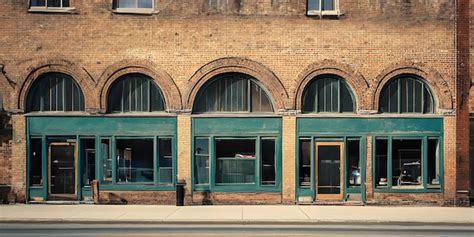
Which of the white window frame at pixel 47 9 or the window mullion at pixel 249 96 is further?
the window mullion at pixel 249 96

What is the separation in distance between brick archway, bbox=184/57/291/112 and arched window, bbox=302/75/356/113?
0.96m

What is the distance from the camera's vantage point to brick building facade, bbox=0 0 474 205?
21.9 meters

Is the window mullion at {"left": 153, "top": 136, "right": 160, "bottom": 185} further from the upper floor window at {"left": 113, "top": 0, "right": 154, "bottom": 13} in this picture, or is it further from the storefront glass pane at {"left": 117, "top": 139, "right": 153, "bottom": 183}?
the upper floor window at {"left": 113, "top": 0, "right": 154, "bottom": 13}

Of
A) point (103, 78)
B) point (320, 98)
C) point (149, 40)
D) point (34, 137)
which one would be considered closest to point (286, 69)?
point (320, 98)

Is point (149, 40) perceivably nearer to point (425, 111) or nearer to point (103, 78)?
point (103, 78)

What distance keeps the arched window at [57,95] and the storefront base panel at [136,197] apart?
3526 millimetres

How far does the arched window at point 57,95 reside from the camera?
22.1m

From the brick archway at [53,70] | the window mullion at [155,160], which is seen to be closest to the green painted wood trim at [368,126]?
the window mullion at [155,160]

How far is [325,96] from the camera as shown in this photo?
73.1ft

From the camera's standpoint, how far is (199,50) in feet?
Result: 71.8

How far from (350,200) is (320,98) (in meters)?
4.12

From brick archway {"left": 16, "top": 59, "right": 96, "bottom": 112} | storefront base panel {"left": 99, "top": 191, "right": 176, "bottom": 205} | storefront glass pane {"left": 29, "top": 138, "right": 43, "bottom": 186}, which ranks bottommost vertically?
storefront base panel {"left": 99, "top": 191, "right": 176, "bottom": 205}

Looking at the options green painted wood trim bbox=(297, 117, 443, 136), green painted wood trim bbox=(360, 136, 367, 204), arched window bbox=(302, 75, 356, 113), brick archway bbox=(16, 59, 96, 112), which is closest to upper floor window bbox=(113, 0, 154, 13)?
brick archway bbox=(16, 59, 96, 112)

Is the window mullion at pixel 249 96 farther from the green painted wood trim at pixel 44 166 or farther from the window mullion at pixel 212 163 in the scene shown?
the green painted wood trim at pixel 44 166
